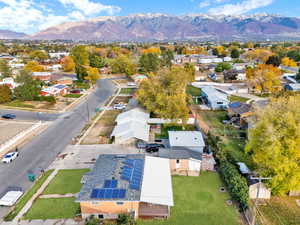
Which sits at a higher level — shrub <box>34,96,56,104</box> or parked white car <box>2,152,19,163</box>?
shrub <box>34,96,56,104</box>

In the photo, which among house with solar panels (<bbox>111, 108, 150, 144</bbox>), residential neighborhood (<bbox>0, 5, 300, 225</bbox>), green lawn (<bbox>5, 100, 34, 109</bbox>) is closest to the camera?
residential neighborhood (<bbox>0, 5, 300, 225</bbox>)

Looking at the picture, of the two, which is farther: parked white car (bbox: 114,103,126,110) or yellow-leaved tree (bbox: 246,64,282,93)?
yellow-leaved tree (bbox: 246,64,282,93)

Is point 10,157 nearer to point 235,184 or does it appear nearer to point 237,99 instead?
point 235,184

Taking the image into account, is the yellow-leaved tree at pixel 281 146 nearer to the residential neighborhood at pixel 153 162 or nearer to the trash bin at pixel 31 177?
the residential neighborhood at pixel 153 162

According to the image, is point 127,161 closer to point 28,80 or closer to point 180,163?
point 180,163

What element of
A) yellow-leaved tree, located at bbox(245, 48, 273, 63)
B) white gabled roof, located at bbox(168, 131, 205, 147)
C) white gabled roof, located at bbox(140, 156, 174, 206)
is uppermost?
yellow-leaved tree, located at bbox(245, 48, 273, 63)

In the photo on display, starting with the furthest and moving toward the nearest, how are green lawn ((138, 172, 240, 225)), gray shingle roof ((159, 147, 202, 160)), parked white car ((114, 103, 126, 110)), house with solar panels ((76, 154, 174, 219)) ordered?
parked white car ((114, 103, 126, 110))
gray shingle roof ((159, 147, 202, 160))
green lawn ((138, 172, 240, 225))
house with solar panels ((76, 154, 174, 219))

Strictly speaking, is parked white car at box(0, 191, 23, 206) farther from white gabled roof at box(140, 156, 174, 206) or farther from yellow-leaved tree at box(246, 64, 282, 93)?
yellow-leaved tree at box(246, 64, 282, 93)

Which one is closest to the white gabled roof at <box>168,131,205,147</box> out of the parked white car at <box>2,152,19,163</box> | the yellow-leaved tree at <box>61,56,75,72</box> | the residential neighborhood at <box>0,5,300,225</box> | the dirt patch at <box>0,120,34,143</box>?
the residential neighborhood at <box>0,5,300,225</box>
